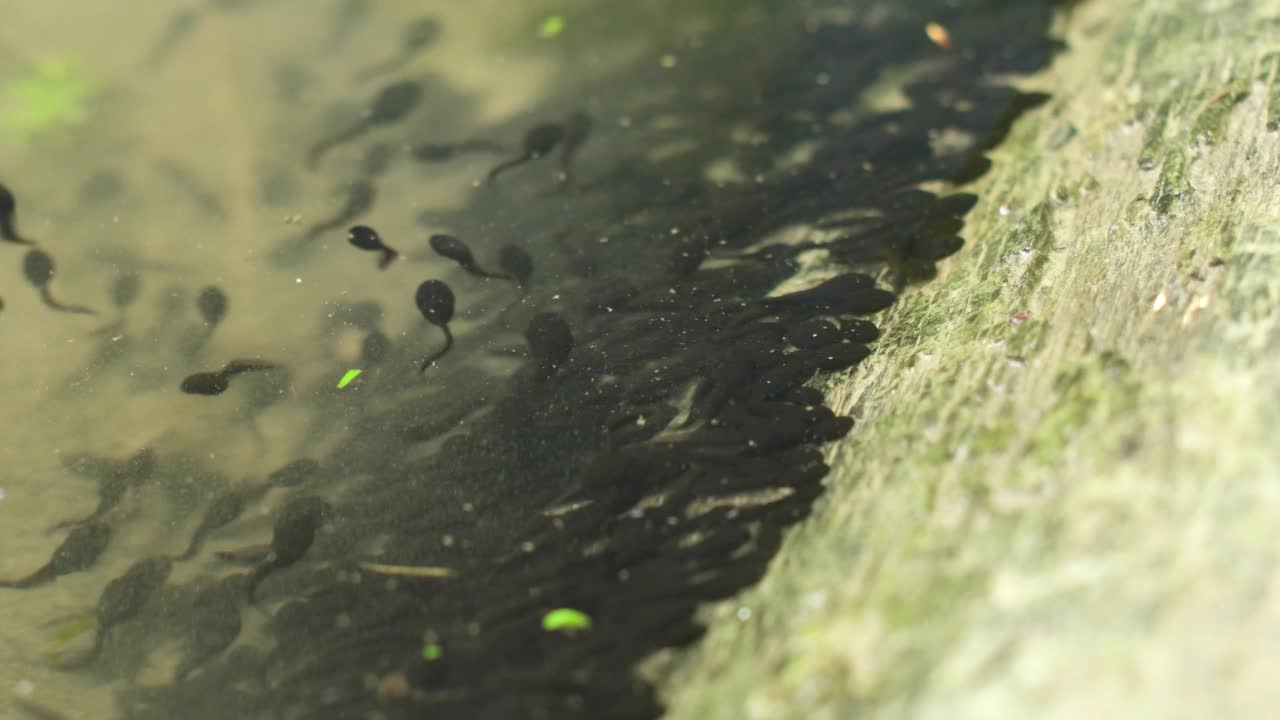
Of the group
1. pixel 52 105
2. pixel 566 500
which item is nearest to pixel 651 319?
pixel 566 500

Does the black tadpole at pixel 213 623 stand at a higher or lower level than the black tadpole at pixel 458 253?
lower

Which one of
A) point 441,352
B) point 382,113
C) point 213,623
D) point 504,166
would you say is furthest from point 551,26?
point 213,623

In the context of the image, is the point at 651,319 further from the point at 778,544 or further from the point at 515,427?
the point at 778,544

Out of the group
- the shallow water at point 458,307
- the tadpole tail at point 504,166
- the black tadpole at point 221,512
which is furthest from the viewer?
the tadpole tail at point 504,166

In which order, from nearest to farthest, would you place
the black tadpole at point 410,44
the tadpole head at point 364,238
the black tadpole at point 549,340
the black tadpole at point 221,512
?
the black tadpole at point 221,512 < the black tadpole at point 549,340 < the tadpole head at point 364,238 < the black tadpole at point 410,44

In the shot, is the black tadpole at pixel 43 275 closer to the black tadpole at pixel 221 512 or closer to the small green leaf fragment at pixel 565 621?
the black tadpole at pixel 221 512

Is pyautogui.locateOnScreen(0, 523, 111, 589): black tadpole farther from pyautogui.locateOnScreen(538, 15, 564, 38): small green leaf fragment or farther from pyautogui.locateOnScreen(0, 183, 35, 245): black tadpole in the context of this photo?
pyautogui.locateOnScreen(538, 15, 564, 38): small green leaf fragment

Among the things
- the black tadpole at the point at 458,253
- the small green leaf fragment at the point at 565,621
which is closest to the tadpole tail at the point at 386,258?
the black tadpole at the point at 458,253
